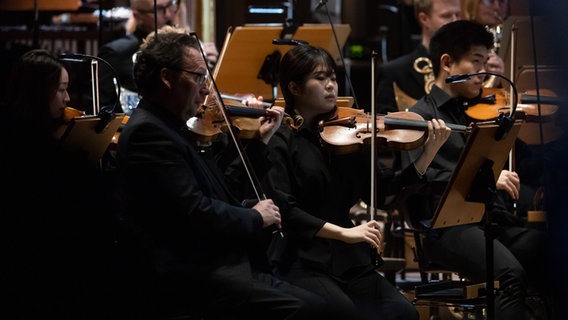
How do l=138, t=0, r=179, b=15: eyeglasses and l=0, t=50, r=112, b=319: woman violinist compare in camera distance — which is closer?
l=0, t=50, r=112, b=319: woman violinist

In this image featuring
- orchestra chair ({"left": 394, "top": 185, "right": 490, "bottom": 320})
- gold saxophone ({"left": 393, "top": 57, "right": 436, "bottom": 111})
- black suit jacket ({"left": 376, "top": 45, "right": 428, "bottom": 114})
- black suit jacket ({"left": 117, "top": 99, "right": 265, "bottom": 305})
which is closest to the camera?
black suit jacket ({"left": 117, "top": 99, "right": 265, "bottom": 305})

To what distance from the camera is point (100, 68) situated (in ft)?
14.9

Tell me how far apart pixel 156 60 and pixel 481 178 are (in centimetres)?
110

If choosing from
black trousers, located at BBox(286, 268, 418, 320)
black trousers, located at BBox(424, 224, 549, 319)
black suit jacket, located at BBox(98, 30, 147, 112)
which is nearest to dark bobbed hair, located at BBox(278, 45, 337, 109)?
black trousers, located at BBox(286, 268, 418, 320)

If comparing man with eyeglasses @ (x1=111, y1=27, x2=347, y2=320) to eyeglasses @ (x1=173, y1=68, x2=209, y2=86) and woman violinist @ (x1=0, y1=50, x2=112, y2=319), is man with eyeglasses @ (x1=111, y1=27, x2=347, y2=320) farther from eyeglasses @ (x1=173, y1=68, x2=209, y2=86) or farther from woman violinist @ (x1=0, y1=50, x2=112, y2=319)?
woman violinist @ (x1=0, y1=50, x2=112, y2=319)

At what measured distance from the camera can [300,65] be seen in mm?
3566

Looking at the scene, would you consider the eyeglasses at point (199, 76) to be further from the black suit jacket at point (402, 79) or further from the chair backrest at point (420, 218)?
the black suit jacket at point (402, 79)

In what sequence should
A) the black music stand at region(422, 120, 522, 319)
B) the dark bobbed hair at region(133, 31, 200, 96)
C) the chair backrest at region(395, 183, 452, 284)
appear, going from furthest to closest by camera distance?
1. the chair backrest at region(395, 183, 452, 284)
2. the black music stand at region(422, 120, 522, 319)
3. the dark bobbed hair at region(133, 31, 200, 96)

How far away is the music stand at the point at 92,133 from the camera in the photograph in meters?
3.13

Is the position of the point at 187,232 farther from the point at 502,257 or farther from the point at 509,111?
the point at 509,111

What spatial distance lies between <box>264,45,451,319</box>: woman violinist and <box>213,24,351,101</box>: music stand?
0.84m

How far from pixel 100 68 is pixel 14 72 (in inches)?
44.7

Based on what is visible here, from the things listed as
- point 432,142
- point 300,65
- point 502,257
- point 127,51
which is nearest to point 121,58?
point 127,51

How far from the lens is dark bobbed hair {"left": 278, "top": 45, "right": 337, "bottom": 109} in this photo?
3562 millimetres
